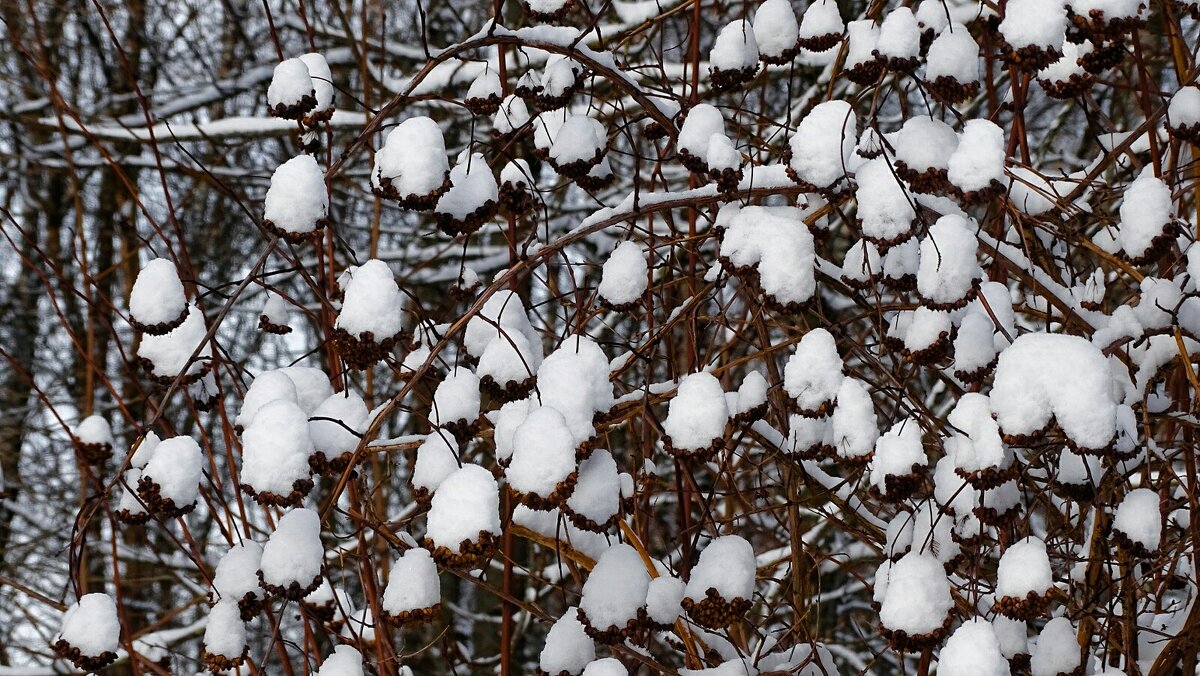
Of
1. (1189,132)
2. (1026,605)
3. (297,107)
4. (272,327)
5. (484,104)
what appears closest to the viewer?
(1026,605)

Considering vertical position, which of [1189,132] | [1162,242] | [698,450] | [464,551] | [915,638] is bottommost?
[915,638]

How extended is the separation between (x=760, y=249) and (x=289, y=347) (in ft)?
19.6

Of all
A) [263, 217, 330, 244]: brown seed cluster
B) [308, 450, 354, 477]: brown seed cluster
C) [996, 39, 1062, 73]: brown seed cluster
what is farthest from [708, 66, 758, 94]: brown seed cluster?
[308, 450, 354, 477]: brown seed cluster

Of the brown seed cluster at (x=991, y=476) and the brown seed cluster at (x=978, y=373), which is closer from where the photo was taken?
the brown seed cluster at (x=991, y=476)

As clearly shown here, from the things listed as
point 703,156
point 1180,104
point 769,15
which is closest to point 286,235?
point 703,156

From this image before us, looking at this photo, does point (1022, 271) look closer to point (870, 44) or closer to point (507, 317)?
point (870, 44)

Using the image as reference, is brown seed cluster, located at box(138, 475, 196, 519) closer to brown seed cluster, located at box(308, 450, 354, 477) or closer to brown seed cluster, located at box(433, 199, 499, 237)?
brown seed cluster, located at box(308, 450, 354, 477)

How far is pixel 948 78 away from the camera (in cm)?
126

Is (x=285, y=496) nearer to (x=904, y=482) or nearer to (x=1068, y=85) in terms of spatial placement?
(x=904, y=482)

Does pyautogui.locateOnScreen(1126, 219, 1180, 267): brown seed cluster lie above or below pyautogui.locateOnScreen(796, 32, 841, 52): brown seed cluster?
below

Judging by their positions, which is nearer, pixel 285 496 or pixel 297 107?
pixel 285 496

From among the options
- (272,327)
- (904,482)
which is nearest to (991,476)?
(904,482)

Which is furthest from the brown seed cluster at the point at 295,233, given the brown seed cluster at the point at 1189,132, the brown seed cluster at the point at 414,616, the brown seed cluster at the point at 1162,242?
the brown seed cluster at the point at 1189,132

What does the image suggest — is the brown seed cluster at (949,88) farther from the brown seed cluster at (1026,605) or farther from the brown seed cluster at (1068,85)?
the brown seed cluster at (1026,605)
